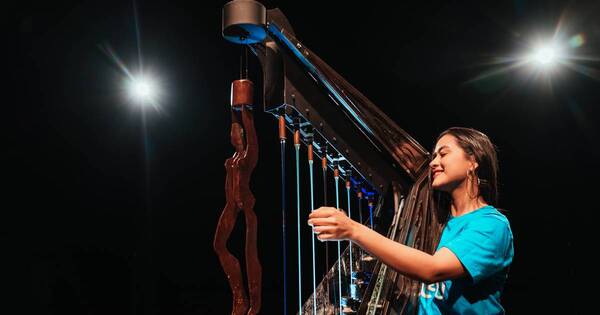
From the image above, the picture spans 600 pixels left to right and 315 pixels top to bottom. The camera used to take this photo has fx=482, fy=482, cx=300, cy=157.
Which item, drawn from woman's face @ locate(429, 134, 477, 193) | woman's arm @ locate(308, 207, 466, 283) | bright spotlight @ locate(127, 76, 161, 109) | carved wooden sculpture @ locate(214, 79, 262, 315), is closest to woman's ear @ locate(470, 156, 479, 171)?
woman's face @ locate(429, 134, 477, 193)

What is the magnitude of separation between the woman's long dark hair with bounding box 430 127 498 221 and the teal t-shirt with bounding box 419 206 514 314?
3.3 inches

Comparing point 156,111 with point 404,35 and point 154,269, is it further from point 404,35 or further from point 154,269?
point 404,35

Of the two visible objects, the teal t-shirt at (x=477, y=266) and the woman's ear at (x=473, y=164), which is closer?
the teal t-shirt at (x=477, y=266)

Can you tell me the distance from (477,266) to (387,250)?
0.22 meters

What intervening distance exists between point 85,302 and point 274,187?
4.00 ft

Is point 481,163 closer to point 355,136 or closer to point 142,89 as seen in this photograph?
point 355,136

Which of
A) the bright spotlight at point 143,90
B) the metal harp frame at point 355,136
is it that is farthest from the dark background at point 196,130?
the metal harp frame at point 355,136

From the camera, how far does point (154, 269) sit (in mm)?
2805

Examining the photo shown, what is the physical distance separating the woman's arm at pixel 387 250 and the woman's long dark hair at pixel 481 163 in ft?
0.82

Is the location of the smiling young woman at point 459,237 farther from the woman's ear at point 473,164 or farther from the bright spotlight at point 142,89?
the bright spotlight at point 142,89

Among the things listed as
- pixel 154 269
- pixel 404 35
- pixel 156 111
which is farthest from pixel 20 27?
pixel 404 35

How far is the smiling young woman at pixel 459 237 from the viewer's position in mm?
1053

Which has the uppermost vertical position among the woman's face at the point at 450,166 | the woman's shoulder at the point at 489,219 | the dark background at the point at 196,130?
the dark background at the point at 196,130

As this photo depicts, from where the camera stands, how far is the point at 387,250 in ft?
3.45
